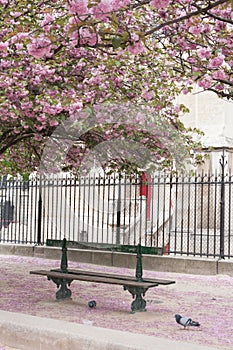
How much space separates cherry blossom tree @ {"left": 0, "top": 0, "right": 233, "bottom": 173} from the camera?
8188mm

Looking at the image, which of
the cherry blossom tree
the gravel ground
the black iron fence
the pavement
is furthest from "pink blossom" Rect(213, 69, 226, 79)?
the black iron fence

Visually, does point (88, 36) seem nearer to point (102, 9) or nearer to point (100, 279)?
point (102, 9)

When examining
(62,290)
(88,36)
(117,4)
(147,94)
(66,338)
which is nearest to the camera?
(117,4)

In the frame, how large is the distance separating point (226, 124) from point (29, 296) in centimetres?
1691

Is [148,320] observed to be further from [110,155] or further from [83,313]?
[110,155]

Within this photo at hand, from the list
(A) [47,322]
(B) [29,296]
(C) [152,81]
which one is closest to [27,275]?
(B) [29,296]

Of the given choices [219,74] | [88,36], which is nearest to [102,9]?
[88,36]

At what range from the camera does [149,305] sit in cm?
894

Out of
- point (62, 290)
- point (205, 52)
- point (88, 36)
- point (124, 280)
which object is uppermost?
point (205, 52)

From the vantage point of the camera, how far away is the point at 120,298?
955cm

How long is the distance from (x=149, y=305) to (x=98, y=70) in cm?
427

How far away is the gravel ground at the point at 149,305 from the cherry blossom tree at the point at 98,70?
9.31ft

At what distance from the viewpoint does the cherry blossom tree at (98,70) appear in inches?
322

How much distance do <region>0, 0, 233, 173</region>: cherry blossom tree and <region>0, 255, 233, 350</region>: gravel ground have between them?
2.84 m
